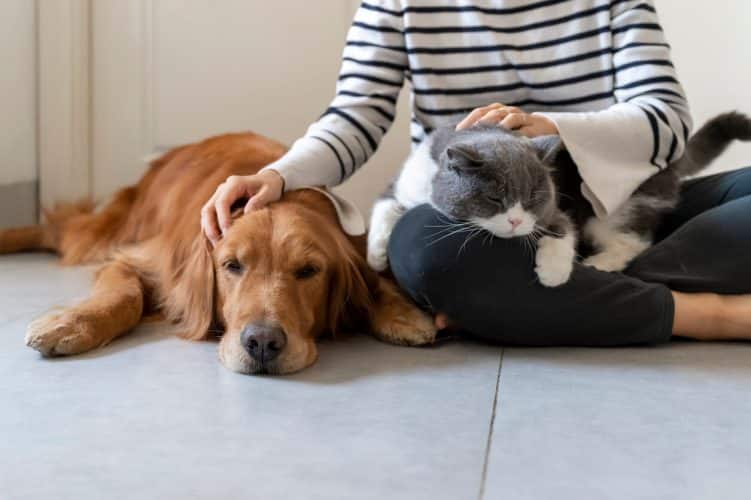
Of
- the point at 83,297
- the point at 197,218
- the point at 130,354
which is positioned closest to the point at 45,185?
the point at 83,297

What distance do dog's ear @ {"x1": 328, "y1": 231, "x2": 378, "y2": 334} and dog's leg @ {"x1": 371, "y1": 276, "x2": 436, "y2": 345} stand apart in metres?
0.02

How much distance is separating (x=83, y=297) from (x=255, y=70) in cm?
130

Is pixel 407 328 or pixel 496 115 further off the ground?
pixel 496 115

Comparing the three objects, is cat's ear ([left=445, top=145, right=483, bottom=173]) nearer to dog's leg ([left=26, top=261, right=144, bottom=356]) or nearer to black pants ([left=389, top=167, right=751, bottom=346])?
black pants ([left=389, top=167, right=751, bottom=346])

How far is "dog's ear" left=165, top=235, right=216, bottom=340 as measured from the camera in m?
1.78

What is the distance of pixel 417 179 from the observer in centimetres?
179

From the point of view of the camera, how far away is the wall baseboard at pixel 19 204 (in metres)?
2.98

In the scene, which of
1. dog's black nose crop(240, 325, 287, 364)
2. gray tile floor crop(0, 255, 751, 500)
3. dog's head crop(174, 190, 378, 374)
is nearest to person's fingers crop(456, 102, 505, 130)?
dog's head crop(174, 190, 378, 374)

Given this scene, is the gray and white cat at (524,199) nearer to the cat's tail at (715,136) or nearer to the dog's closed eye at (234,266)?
the cat's tail at (715,136)

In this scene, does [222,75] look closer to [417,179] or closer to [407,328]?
[417,179]

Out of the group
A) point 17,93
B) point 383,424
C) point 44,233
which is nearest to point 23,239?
point 44,233

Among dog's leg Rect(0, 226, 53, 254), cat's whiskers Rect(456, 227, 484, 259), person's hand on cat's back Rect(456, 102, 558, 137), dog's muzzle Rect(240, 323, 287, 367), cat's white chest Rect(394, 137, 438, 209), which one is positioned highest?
person's hand on cat's back Rect(456, 102, 558, 137)

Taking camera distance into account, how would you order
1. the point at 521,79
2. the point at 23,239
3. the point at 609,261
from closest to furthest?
1. the point at 609,261
2. the point at 521,79
3. the point at 23,239

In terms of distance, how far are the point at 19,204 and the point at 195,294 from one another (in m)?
1.56
